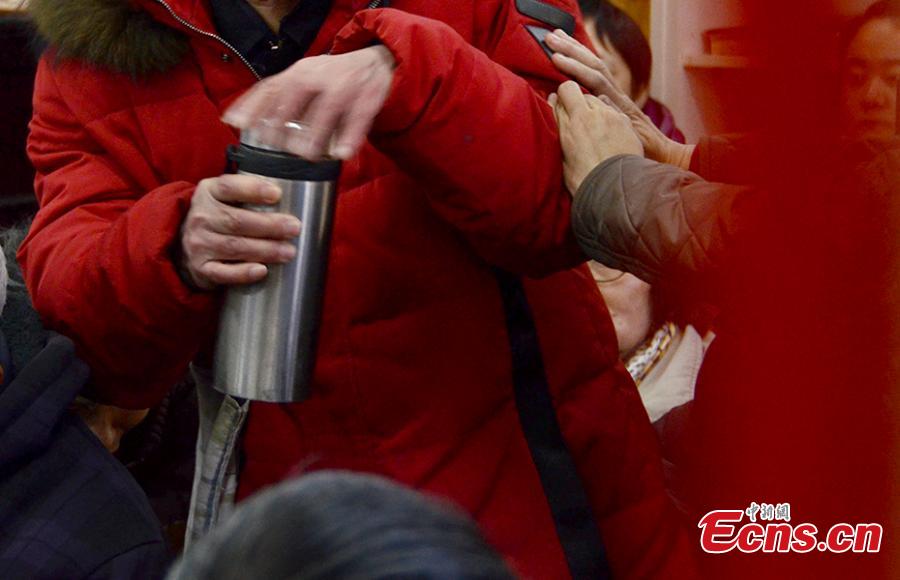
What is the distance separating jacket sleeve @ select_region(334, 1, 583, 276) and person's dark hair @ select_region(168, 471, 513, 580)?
570 millimetres

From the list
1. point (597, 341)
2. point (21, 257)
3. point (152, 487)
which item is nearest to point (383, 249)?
point (597, 341)

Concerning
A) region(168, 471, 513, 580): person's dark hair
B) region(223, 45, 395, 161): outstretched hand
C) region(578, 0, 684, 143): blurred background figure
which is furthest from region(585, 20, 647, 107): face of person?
region(168, 471, 513, 580): person's dark hair

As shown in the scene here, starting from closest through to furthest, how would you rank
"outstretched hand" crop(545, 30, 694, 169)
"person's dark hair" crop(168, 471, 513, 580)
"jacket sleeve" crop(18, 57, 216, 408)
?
"person's dark hair" crop(168, 471, 513, 580)
"jacket sleeve" crop(18, 57, 216, 408)
"outstretched hand" crop(545, 30, 694, 169)

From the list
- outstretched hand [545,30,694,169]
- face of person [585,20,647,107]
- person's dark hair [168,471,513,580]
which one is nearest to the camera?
person's dark hair [168,471,513,580]

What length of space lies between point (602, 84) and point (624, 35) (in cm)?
151

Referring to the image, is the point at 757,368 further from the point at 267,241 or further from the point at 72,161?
the point at 72,161

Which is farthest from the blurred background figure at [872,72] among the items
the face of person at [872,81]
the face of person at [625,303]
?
the face of person at [625,303]

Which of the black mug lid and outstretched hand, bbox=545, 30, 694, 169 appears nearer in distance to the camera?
the black mug lid

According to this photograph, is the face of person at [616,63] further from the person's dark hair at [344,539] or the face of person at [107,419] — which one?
the person's dark hair at [344,539]

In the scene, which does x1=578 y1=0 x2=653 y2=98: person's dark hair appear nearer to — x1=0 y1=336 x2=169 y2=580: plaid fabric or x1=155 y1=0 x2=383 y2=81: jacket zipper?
x1=155 y1=0 x2=383 y2=81: jacket zipper

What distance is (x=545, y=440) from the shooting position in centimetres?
123

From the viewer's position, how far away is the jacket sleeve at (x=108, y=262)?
1.09 metres

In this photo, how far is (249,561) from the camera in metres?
0.48

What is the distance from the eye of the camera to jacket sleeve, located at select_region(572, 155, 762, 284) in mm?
979
